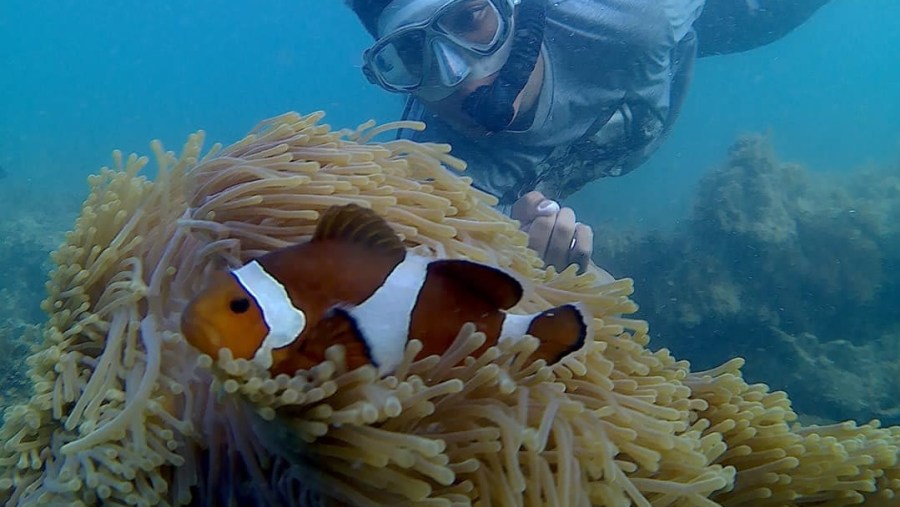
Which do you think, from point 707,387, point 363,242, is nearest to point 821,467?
point 707,387

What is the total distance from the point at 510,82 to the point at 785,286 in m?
2.86

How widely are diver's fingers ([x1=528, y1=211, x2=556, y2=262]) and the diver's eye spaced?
1831 millimetres

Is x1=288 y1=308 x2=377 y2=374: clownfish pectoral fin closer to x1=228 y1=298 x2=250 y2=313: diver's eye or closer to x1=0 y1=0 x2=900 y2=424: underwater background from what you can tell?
x1=228 y1=298 x2=250 y2=313: diver's eye

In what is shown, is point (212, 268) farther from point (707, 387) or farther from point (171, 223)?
point (707, 387)

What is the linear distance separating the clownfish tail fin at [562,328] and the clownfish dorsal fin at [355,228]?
229 millimetres

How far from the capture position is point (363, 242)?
2.79 ft

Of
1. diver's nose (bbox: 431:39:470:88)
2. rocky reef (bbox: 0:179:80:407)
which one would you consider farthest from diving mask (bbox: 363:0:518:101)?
rocky reef (bbox: 0:179:80:407)

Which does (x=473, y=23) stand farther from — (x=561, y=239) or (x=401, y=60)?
(x=561, y=239)

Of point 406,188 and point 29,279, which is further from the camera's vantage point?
point 29,279

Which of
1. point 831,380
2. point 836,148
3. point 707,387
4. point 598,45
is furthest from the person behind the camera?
point 836,148

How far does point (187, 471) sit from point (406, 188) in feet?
2.35

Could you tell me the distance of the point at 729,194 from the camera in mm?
5547

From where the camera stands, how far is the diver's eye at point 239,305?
0.70m

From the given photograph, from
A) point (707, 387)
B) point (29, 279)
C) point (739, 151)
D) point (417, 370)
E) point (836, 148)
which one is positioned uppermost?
point (836, 148)
